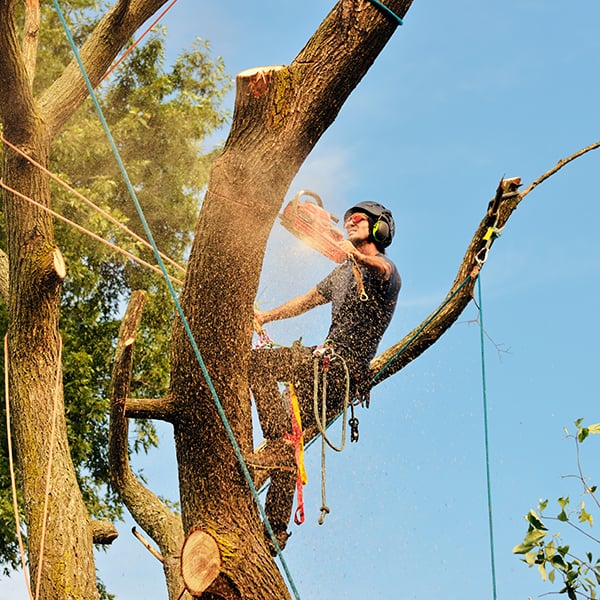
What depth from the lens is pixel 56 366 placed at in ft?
15.2

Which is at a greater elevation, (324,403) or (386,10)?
(386,10)

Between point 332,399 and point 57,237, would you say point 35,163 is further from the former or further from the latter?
point 57,237

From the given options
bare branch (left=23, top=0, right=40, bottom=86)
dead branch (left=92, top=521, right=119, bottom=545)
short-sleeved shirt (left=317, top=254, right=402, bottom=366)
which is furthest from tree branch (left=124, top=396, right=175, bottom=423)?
bare branch (left=23, top=0, right=40, bottom=86)

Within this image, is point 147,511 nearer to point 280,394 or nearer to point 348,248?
point 280,394

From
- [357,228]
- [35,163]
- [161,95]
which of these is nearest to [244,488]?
[357,228]

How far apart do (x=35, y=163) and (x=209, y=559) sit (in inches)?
103

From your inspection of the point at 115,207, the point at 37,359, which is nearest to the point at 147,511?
the point at 37,359

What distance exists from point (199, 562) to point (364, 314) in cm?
126

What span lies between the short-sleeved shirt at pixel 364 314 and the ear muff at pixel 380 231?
0.08 m

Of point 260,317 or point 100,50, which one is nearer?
point 260,317

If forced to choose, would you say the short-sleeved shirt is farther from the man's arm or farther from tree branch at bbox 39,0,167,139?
tree branch at bbox 39,0,167,139

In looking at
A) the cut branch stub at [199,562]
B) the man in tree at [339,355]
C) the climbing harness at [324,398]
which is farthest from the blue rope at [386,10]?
the cut branch stub at [199,562]

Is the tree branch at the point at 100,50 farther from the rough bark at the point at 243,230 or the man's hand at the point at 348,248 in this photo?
the rough bark at the point at 243,230

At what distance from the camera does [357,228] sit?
3.90 metres
